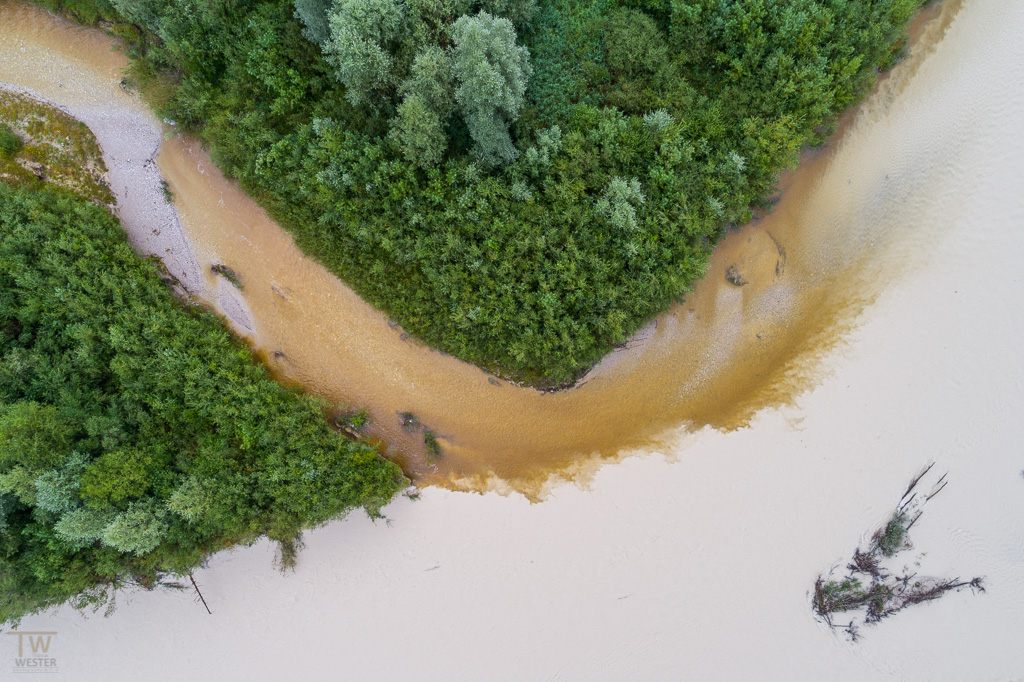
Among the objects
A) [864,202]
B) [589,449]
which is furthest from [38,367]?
[864,202]

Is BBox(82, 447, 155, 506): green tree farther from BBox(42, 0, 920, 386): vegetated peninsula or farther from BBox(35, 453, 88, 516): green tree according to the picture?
BBox(42, 0, 920, 386): vegetated peninsula

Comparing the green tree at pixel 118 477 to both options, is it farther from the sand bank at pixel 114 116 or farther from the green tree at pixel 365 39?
the green tree at pixel 365 39

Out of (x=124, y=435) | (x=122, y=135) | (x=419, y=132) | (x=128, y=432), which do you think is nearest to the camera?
(x=419, y=132)

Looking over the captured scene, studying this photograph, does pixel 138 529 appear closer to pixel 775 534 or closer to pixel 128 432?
pixel 128 432

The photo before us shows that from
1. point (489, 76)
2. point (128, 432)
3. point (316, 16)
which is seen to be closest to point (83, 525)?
point (128, 432)

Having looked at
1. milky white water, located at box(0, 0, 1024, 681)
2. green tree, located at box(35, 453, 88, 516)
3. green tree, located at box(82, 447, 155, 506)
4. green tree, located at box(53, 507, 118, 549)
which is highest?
milky white water, located at box(0, 0, 1024, 681)

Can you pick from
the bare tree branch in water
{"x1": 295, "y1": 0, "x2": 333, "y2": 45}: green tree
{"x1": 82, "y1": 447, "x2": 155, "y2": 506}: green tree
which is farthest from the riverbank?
the bare tree branch in water
